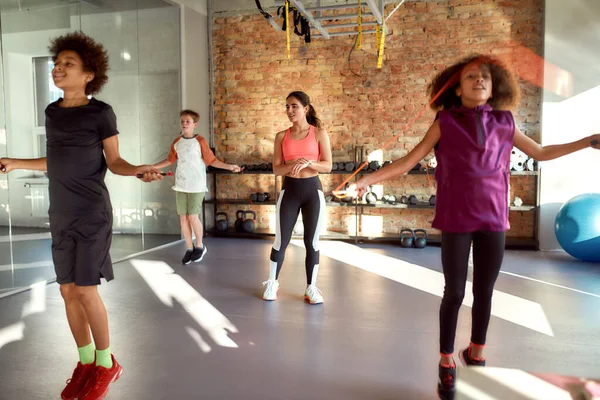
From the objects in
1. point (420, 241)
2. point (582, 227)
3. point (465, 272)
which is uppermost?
point (465, 272)

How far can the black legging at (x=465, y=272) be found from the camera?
2.26 meters

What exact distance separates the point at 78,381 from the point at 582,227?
508 cm

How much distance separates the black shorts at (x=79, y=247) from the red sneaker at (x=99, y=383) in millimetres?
441

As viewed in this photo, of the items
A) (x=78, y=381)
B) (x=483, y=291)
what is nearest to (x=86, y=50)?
(x=78, y=381)

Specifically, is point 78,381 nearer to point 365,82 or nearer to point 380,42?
point 380,42

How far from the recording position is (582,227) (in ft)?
17.5

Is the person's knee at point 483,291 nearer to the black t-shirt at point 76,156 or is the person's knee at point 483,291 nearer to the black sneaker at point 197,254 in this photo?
the black t-shirt at point 76,156

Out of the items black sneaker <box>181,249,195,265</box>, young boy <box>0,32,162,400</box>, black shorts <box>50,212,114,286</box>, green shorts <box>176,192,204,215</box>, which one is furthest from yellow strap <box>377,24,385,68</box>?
black shorts <box>50,212,114,286</box>

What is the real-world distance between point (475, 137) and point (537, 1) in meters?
5.36

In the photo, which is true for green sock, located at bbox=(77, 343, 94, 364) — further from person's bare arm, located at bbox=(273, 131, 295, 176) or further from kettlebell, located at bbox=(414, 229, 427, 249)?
kettlebell, located at bbox=(414, 229, 427, 249)

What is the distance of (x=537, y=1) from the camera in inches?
254

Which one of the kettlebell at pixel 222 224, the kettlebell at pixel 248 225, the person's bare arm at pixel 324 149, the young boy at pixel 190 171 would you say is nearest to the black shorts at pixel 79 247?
the person's bare arm at pixel 324 149

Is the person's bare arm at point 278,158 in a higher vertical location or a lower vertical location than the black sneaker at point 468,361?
higher

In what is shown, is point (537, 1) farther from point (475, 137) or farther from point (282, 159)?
point (475, 137)
